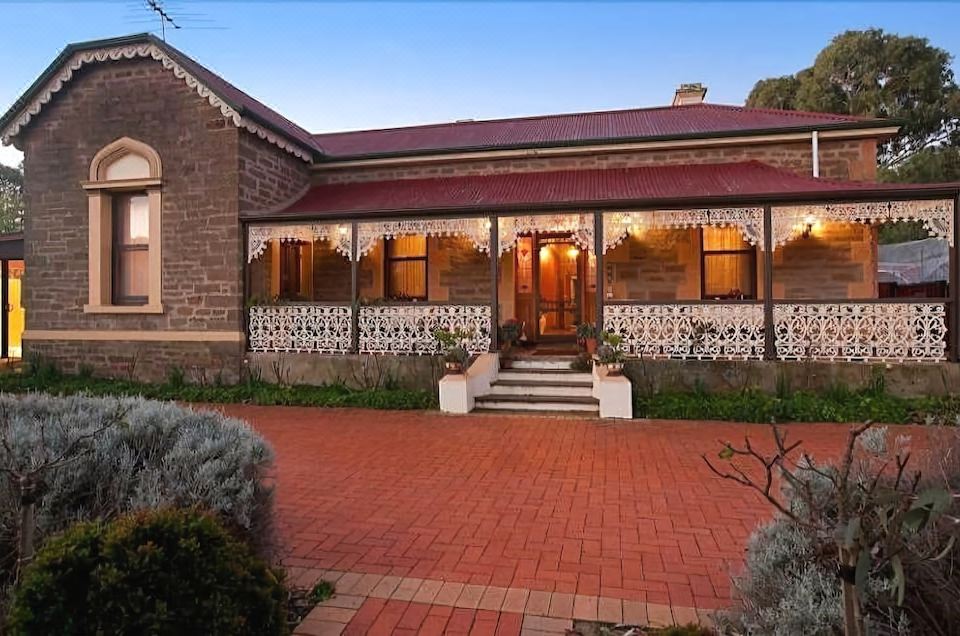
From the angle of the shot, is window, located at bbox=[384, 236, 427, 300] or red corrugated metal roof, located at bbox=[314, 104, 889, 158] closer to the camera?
red corrugated metal roof, located at bbox=[314, 104, 889, 158]

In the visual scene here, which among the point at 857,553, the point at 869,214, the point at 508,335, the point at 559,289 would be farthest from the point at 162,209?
the point at 869,214

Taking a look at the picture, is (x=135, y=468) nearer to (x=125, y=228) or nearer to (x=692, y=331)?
(x=692, y=331)

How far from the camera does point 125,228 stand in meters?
11.5

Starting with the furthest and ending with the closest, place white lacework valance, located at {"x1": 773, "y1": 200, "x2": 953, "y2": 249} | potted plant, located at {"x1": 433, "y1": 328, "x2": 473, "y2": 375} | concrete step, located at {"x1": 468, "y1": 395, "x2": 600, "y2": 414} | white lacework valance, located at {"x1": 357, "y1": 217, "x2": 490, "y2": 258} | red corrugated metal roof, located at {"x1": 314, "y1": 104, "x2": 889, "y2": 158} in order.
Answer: red corrugated metal roof, located at {"x1": 314, "y1": 104, "x2": 889, "y2": 158}, white lacework valance, located at {"x1": 357, "y1": 217, "x2": 490, "y2": 258}, potted plant, located at {"x1": 433, "y1": 328, "x2": 473, "y2": 375}, concrete step, located at {"x1": 468, "y1": 395, "x2": 600, "y2": 414}, white lacework valance, located at {"x1": 773, "y1": 200, "x2": 953, "y2": 249}

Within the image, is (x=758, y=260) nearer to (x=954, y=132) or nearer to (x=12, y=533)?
(x=12, y=533)

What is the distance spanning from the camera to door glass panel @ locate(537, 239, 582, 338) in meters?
13.3

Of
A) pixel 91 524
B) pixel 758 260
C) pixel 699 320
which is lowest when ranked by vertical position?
pixel 91 524

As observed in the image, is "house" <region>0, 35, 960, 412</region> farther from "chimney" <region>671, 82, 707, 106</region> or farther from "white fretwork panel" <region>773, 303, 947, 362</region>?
"chimney" <region>671, 82, 707, 106</region>

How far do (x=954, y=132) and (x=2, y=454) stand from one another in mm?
33882

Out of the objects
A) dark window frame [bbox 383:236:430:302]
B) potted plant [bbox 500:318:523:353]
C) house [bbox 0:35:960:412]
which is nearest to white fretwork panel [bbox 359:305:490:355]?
house [bbox 0:35:960:412]

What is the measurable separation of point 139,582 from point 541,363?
8392mm

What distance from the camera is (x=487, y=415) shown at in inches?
339

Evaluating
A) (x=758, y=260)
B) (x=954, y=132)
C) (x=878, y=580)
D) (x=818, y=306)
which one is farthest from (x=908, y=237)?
(x=878, y=580)

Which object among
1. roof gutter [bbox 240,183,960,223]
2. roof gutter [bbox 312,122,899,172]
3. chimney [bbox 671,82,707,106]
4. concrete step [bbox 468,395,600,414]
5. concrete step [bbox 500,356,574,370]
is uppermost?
chimney [bbox 671,82,707,106]
